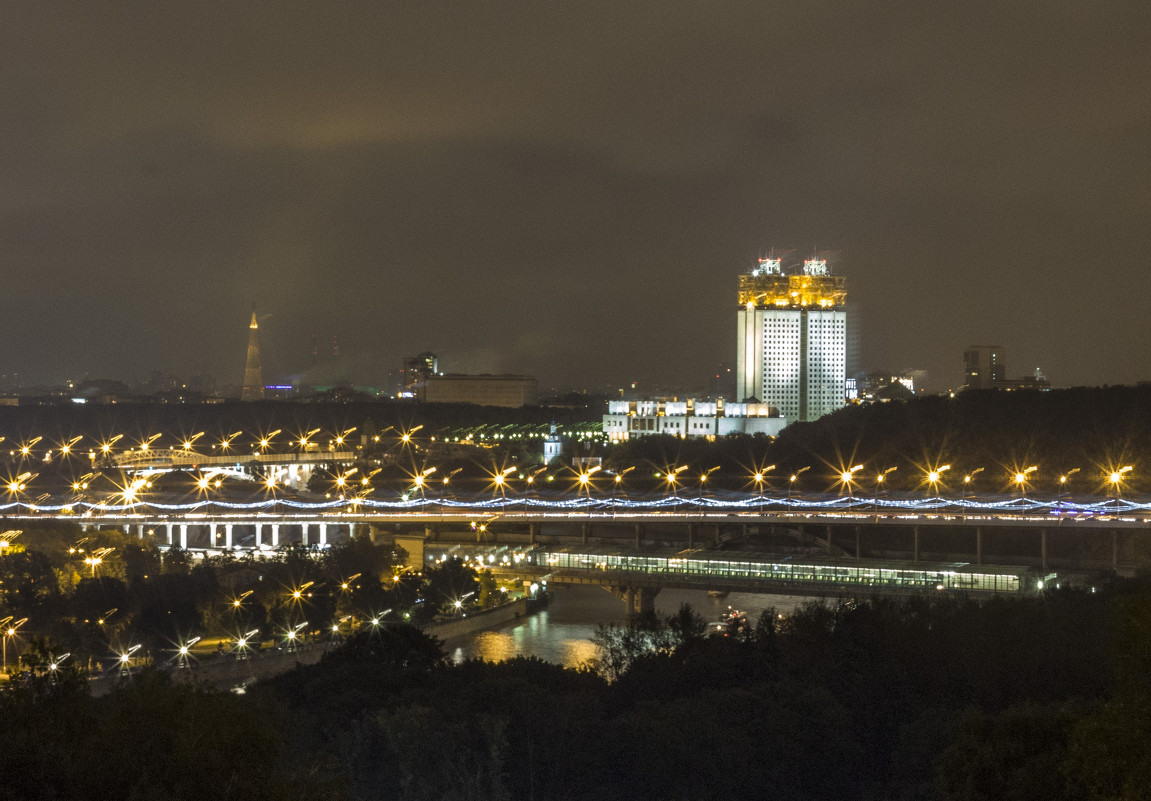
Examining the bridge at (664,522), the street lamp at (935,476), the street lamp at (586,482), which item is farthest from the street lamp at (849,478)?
the street lamp at (586,482)

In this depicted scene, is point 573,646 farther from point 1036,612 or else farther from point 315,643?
point 1036,612

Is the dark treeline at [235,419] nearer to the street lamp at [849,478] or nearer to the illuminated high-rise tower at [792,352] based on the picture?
the illuminated high-rise tower at [792,352]

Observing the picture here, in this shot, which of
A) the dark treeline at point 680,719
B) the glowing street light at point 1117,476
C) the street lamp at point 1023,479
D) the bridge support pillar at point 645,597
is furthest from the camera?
the street lamp at point 1023,479

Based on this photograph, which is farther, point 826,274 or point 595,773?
point 826,274

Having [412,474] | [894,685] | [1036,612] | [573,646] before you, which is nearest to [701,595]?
[573,646]

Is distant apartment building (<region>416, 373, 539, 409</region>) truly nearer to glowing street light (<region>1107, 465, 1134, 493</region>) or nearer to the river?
glowing street light (<region>1107, 465, 1134, 493</region>)
